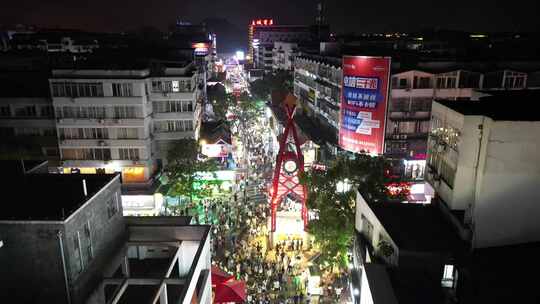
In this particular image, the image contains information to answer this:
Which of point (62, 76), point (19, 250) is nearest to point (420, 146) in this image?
point (62, 76)

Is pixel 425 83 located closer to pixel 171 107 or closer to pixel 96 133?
pixel 171 107

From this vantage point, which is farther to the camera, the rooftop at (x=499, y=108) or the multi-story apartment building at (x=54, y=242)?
the rooftop at (x=499, y=108)

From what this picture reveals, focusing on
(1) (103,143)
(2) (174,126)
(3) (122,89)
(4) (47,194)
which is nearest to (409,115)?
(2) (174,126)

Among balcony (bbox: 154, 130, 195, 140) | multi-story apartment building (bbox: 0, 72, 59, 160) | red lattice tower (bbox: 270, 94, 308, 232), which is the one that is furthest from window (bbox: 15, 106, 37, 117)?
red lattice tower (bbox: 270, 94, 308, 232)

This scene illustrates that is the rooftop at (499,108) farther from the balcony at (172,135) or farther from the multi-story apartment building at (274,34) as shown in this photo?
the multi-story apartment building at (274,34)

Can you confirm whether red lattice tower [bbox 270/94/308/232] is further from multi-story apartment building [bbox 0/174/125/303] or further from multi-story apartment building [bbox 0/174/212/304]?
multi-story apartment building [bbox 0/174/125/303]

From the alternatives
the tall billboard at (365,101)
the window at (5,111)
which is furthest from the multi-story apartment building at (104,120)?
the tall billboard at (365,101)
